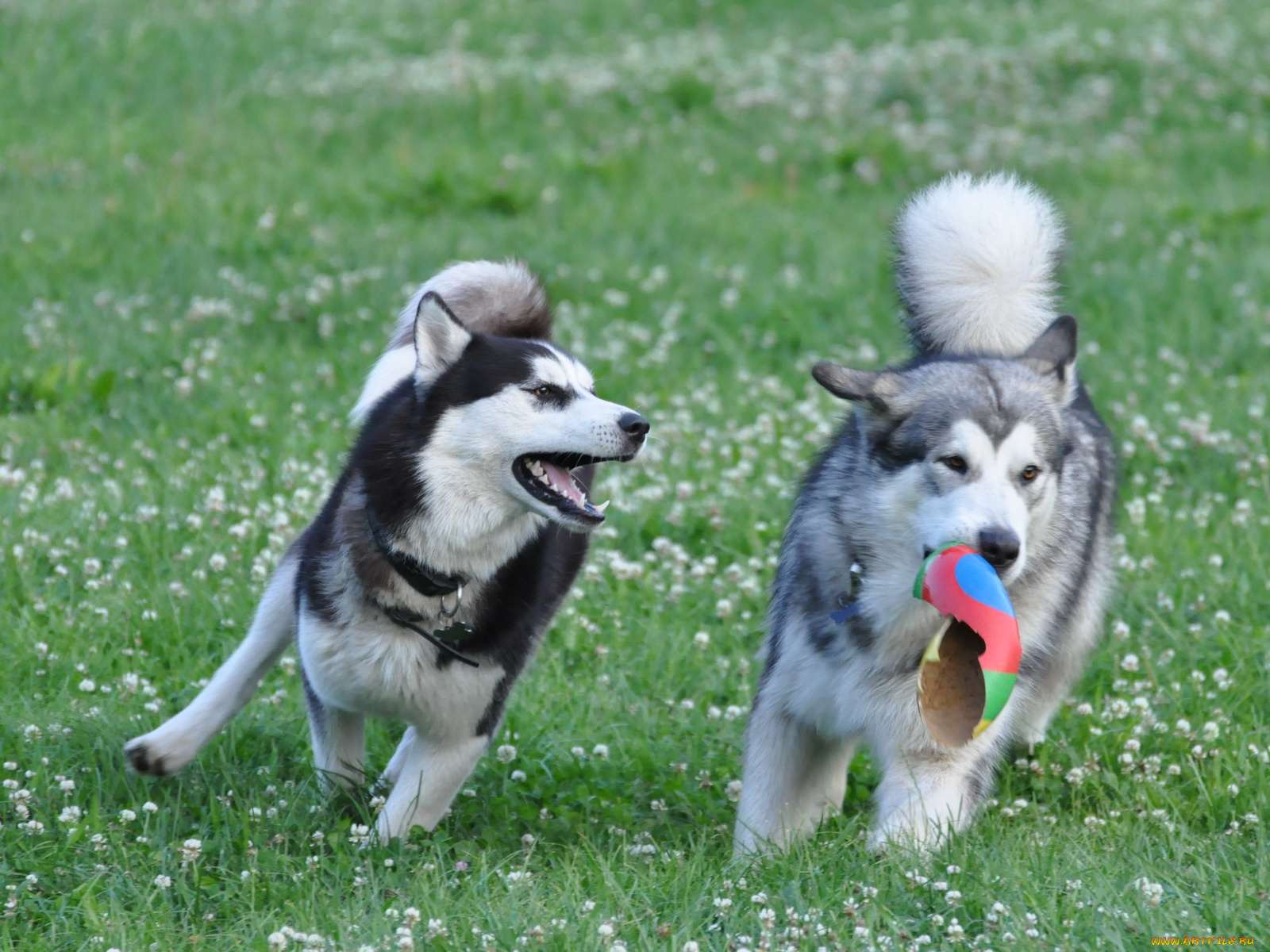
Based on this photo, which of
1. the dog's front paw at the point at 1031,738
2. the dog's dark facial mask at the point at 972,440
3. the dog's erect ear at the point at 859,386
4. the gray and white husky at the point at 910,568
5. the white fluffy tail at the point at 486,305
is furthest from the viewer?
the white fluffy tail at the point at 486,305

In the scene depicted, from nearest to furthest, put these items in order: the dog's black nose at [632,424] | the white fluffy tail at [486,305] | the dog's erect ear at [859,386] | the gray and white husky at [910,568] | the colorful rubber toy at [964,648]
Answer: the colorful rubber toy at [964,648]
the gray and white husky at [910,568]
the dog's erect ear at [859,386]
the dog's black nose at [632,424]
the white fluffy tail at [486,305]

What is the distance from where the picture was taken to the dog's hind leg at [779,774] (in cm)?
402

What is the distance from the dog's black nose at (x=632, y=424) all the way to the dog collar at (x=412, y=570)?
645 millimetres

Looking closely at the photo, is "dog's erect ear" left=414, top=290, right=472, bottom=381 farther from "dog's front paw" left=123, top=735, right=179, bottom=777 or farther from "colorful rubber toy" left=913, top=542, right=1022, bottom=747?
"colorful rubber toy" left=913, top=542, right=1022, bottom=747

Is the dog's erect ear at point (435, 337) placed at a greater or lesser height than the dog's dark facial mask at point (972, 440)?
greater

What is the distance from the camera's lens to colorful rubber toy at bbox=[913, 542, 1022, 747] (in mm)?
3385

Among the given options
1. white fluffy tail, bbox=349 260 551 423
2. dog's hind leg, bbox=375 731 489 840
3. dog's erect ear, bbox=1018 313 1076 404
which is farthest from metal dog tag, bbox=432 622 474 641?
dog's erect ear, bbox=1018 313 1076 404

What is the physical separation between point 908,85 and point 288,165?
241 inches

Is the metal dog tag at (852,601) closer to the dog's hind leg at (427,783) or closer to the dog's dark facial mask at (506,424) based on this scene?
the dog's dark facial mask at (506,424)

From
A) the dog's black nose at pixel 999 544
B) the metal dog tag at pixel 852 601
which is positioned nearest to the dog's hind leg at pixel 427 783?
the metal dog tag at pixel 852 601

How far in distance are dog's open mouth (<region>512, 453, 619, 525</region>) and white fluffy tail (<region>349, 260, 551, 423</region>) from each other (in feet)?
2.71

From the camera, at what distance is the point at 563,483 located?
4.12 m

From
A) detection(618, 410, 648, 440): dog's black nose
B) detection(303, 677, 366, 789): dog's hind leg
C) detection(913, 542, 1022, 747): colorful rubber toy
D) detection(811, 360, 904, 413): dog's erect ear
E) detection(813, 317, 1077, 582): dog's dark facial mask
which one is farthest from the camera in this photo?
detection(303, 677, 366, 789): dog's hind leg

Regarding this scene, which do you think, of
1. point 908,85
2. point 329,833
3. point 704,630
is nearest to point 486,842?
point 329,833
